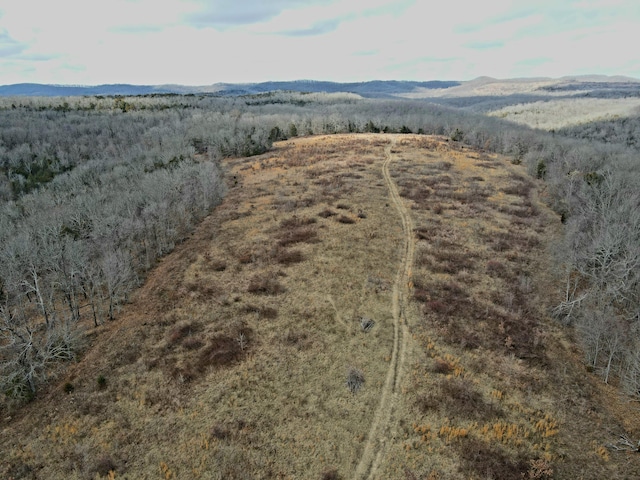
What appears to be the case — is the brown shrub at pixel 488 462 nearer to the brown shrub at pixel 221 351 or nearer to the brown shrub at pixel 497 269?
the brown shrub at pixel 221 351

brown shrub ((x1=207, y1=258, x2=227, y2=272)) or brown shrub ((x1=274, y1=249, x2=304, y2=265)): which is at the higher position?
brown shrub ((x1=274, y1=249, x2=304, y2=265))

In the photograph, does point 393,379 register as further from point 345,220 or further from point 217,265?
point 345,220

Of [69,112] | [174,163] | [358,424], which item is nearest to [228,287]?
[358,424]

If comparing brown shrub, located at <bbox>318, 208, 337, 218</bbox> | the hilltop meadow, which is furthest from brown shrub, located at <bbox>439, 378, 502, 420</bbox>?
brown shrub, located at <bbox>318, 208, 337, 218</bbox>

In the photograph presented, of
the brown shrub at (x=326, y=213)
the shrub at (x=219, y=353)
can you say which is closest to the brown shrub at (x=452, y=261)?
the brown shrub at (x=326, y=213)

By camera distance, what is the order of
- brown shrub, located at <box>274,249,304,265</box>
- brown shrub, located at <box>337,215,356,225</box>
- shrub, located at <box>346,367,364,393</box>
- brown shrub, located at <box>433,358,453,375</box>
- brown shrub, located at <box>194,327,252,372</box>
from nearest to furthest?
shrub, located at <box>346,367,364,393</box> → brown shrub, located at <box>433,358,453,375</box> → brown shrub, located at <box>194,327,252,372</box> → brown shrub, located at <box>274,249,304,265</box> → brown shrub, located at <box>337,215,356,225</box>

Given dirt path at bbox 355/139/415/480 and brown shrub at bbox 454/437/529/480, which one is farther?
dirt path at bbox 355/139/415/480

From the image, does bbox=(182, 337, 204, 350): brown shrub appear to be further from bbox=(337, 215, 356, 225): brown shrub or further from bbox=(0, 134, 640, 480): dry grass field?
bbox=(337, 215, 356, 225): brown shrub

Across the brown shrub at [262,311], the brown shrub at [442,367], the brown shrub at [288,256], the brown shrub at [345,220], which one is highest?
the brown shrub at [345,220]
